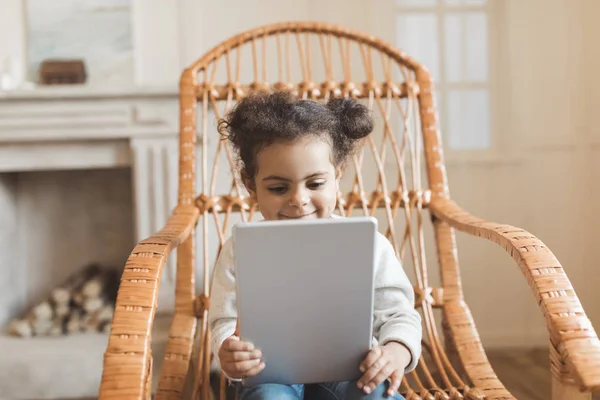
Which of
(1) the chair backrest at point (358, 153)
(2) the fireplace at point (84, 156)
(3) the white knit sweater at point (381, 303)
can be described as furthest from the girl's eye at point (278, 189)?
(2) the fireplace at point (84, 156)

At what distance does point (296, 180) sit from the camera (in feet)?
2.59

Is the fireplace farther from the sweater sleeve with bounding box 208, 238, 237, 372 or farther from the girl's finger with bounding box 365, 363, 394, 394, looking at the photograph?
the girl's finger with bounding box 365, 363, 394, 394

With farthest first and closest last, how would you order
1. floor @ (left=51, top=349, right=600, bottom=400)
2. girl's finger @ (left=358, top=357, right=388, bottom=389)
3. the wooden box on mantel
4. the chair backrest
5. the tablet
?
1. the wooden box on mantel
2. floor @ (left=51, top=349, right=600, bottom=400)
3. the chair backrest
4. girl's finger @ (left=358, top=357, right=388, bottom=389)
5. the tablet

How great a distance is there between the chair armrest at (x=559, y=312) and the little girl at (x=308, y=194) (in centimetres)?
16

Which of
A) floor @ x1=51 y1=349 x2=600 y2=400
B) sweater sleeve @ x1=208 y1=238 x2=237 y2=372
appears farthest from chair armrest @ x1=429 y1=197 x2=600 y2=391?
floor @ x1=51 y1=349 x2=600 y2=400

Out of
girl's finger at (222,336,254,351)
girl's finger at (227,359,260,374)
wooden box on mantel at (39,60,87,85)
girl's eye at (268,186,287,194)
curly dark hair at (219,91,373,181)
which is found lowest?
girl's finger at (227,359,260,374)

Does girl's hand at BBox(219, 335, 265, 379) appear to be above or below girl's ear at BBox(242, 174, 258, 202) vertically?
below

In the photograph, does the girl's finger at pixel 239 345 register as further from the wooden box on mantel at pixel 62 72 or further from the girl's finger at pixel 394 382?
the wooden box on mantel at pixel 62 72

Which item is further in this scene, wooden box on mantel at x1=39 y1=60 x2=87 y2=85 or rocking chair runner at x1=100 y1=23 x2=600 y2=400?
wooden box on mantel at x1=39 y1=60 x2=87 y2=85

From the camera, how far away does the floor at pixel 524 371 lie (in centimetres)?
158

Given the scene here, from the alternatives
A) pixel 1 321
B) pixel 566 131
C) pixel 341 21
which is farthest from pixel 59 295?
pixel 566 131

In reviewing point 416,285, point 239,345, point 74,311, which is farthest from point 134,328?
point 74,311

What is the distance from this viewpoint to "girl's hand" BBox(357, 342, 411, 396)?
0.69 m

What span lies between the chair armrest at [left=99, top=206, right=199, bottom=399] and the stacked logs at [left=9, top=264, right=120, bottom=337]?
1.09 m
